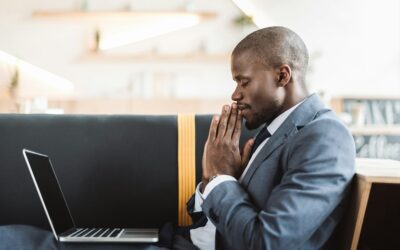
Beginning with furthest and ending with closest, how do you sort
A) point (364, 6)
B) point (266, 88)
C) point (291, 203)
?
point (364, 6) < point (266, 88) < point (291, 203)

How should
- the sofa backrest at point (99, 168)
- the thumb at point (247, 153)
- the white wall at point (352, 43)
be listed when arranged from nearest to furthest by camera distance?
the thumb at point (247, 153) < the sofa backrest at point (99, 168) < the white wall at point (352, 43)

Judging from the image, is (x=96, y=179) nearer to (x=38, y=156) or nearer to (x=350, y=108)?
(x=38, y=156)

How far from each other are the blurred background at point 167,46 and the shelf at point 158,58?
1 centimetres

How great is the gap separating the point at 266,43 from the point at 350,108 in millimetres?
3337

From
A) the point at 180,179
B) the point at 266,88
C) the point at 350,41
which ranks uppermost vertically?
the point at 350,41

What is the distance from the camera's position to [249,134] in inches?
62.7

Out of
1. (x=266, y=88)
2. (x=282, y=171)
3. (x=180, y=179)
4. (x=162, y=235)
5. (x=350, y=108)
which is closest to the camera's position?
(x=282, y=171)

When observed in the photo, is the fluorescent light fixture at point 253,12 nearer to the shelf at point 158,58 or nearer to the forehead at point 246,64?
the shelf at point 158,58

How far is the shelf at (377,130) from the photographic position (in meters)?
4.19

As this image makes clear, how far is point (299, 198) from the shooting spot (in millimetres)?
942

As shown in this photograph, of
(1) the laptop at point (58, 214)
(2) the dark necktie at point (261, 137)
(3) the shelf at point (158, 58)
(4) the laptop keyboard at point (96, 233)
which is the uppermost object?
(3) the shelf at point (158, 58)

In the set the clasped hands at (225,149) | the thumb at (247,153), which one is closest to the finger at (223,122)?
the clasped hands at (225,149)

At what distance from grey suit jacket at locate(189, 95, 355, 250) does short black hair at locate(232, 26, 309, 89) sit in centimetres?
17

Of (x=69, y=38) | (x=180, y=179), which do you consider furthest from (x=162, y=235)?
(x=69, y=38)
